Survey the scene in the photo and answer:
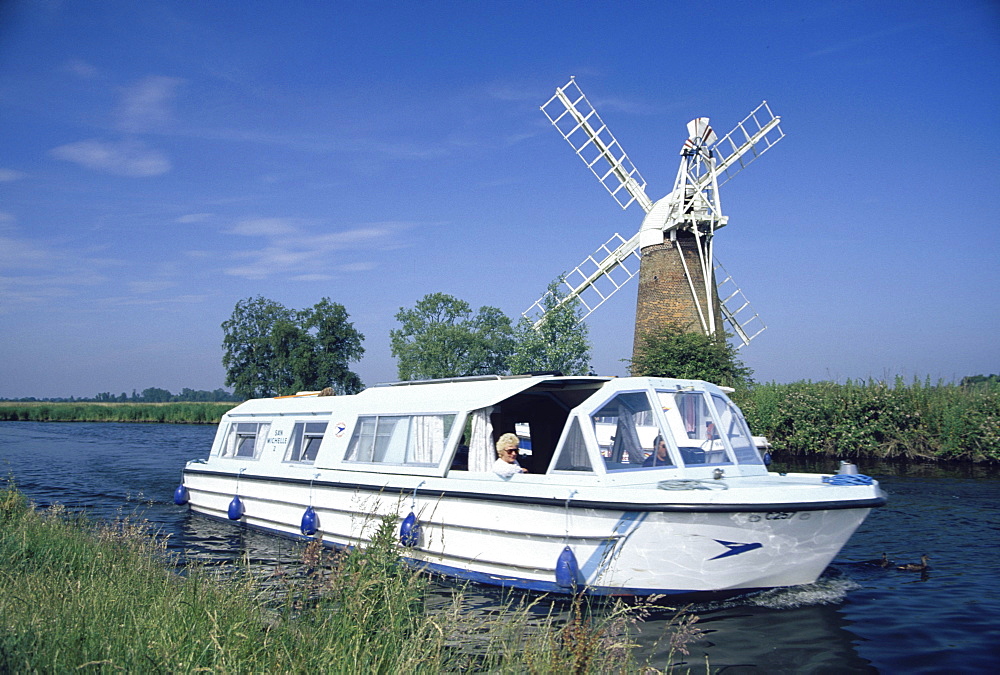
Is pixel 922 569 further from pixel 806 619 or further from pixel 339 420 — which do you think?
pixel 339 420

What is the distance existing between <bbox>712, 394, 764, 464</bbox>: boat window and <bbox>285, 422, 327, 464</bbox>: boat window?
6.79 metres

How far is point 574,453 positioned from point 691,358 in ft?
66.4

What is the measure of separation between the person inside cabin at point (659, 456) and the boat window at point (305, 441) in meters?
6.26

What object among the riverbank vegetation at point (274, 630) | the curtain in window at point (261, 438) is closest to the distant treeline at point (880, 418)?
the curtain in window at point (261, 438)

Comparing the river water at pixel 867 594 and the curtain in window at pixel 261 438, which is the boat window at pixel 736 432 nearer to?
the river water at pixel 867 594

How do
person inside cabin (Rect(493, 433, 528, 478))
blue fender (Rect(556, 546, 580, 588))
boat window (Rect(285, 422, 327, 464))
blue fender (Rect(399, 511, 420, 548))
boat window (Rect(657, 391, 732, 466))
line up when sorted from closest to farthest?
blue fender (Rect(556, 546, 580, 588)), boat window (Rect(657, 391, 732, 466)), person inside cabin (Rect(493, 433, 528, 478)), blue fender (Rect(399, 511, 420, 548)), boat window (Rect(285, 422, 327, 464))

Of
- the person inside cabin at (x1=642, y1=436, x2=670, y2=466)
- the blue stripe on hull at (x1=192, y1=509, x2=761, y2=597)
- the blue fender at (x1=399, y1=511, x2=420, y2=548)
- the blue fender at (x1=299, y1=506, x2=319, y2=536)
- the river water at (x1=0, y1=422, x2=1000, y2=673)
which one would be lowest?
the river water at (x1=0, y1=422, x2=1000, y2=673)

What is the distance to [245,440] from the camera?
49.3 feet

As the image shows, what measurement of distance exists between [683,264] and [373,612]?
2679 cm

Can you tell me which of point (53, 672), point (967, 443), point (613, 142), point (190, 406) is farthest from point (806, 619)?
point (190, 406)

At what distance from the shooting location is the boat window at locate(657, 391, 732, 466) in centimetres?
908

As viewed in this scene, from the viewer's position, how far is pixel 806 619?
7.97m

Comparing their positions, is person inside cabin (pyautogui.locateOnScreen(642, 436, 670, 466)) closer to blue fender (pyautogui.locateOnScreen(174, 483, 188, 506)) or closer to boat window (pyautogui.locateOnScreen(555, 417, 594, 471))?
boat window (pyautogui.locateOnScreen(555, 417, 594, 471))

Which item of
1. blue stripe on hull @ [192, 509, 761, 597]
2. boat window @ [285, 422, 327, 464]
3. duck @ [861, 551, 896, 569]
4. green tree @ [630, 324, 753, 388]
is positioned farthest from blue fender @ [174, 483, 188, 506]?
green tree @ [630, 324, 753, 388]
